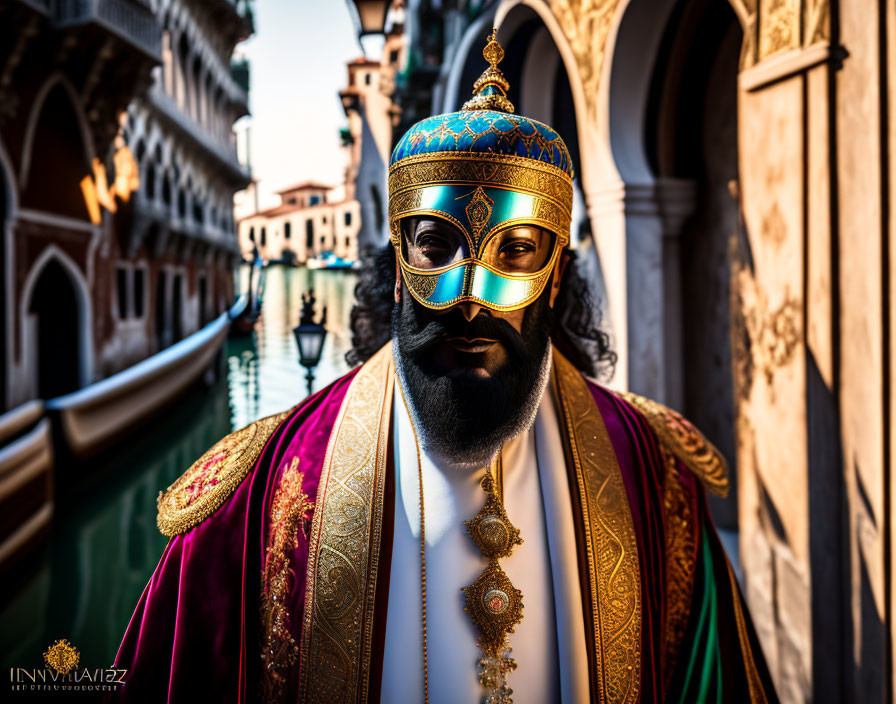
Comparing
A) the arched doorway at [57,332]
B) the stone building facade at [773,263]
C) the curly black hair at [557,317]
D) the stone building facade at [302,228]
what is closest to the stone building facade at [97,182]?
the arched doorway at [57,332]

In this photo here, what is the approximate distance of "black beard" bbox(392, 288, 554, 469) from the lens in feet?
4.73

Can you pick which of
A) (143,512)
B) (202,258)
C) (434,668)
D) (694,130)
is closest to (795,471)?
(434,668)

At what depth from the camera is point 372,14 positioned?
4180 millimetres

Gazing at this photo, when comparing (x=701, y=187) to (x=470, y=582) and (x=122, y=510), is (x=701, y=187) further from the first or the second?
(x=122, y=510)

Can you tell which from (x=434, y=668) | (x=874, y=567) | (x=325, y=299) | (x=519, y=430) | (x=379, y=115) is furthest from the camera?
(x=379, y=115)

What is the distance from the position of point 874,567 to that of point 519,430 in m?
2.04

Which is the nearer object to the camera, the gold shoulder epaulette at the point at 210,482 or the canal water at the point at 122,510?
the gold shoulder epaulette at the point at 210,482

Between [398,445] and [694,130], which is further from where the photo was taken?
[694,130]

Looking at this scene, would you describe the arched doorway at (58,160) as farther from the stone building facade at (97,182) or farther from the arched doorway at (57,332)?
the arched doorway at (57,332)

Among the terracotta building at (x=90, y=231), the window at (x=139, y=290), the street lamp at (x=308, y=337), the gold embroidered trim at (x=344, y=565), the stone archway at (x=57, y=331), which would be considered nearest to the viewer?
the gold embroidered trim at (x=344, y=565)

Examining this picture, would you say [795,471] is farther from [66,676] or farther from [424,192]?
[66,676]

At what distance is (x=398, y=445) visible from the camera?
159cm

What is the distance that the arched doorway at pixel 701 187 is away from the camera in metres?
4.38

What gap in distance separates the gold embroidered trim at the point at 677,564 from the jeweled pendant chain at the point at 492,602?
38 centimetres
